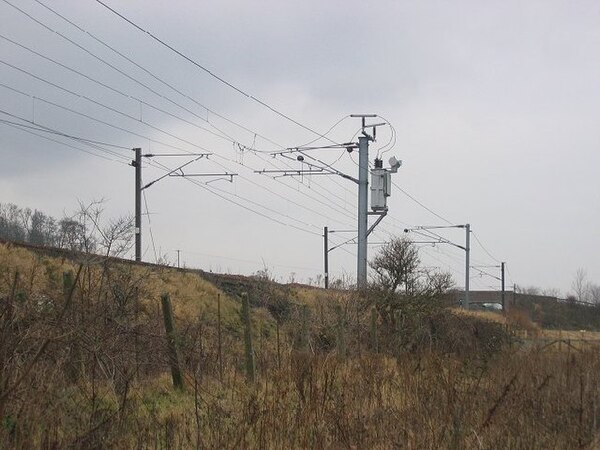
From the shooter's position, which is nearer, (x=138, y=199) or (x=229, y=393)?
(x=229, y=393)

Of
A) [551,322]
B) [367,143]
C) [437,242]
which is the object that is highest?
[367,143]

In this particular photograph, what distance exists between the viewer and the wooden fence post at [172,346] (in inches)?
379

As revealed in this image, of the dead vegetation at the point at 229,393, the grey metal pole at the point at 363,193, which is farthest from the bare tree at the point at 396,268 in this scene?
the dead vegetation at the point at 229,393

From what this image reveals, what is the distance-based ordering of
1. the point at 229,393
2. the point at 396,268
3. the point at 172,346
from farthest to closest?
1. the point at 396,268
2. the point at 172,346
3. the point at 229,393

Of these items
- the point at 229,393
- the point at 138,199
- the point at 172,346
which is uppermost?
the point at 138,199

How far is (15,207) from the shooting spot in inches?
2643

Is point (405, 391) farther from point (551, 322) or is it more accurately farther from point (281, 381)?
point (551, 322)

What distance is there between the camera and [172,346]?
9.75m

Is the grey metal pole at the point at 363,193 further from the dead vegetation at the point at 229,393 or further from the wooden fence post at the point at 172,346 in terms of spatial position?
the wooden fence post at the point at 172,346

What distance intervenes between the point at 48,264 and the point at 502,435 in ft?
47.4

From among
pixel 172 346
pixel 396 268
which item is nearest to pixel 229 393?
pixel 172 346

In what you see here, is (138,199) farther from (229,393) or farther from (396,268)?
(229,393)

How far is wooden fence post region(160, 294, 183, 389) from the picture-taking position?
9.62 m

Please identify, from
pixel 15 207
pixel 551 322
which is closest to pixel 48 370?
pixel 15 207
